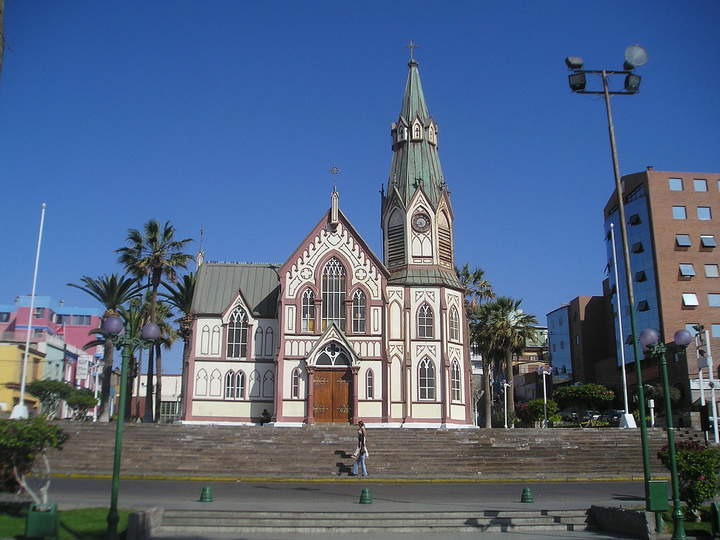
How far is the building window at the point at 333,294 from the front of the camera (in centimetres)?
4753

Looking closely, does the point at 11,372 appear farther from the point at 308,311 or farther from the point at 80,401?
the point at 308,311

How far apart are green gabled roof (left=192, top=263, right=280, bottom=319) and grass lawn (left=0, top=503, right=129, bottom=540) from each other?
1286 inches

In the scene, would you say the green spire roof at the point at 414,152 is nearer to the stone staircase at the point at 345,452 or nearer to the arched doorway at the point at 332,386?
the arched doorway at the point at 332,386

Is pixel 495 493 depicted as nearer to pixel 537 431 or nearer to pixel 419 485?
pixel 419 485

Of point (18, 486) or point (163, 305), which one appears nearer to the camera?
point (18, 486)

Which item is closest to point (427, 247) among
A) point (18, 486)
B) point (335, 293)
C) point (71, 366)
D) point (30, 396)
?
point (335, 293)

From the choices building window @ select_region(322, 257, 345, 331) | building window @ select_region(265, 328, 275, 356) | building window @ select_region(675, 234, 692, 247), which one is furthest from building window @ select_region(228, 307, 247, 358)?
building window @ select_region(675, 234, 692, 247)

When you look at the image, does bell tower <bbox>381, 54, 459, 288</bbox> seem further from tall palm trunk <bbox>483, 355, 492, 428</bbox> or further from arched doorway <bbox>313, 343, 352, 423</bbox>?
tall palm trunk <bbox>483, 355, 492, 428</bbox>

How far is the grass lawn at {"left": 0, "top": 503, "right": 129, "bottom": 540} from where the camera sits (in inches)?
605

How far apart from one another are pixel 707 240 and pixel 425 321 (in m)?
36.6

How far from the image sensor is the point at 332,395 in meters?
46.3

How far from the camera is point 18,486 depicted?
19.7 m

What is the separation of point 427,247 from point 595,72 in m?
29.6

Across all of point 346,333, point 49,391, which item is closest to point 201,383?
point 346,333
